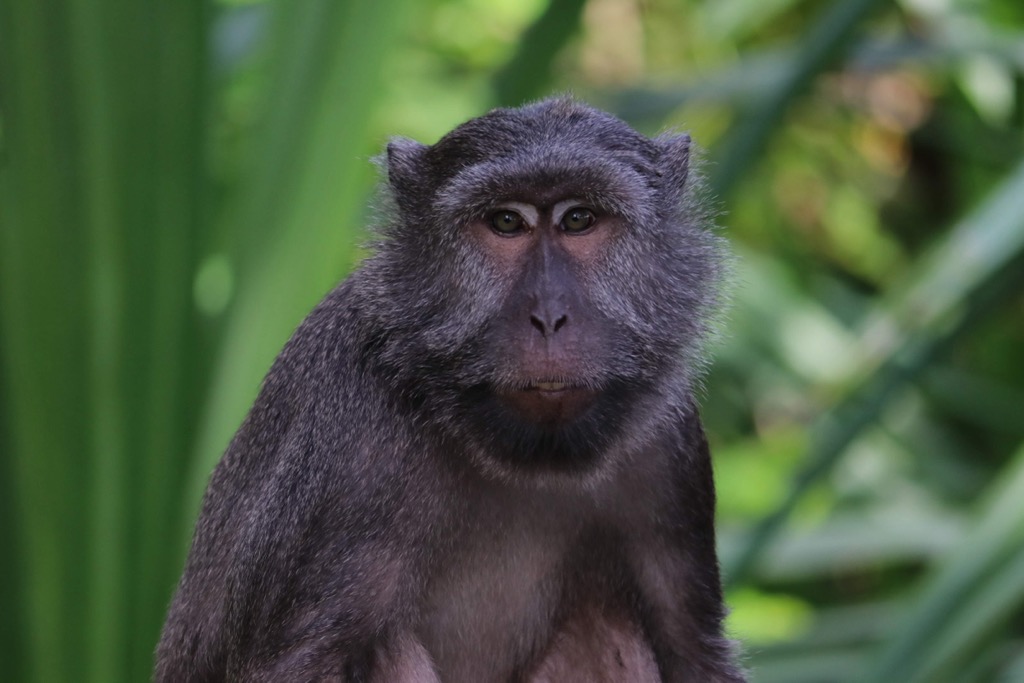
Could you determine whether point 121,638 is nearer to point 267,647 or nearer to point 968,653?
point 267,647

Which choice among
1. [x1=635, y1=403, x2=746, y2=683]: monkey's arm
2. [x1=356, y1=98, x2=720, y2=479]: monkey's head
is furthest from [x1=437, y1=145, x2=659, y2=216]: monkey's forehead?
[x1=635, y1=403, x2=746, y2=683]: monkey's arm

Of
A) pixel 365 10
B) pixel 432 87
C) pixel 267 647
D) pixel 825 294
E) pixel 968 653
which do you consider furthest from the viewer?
pixel 825 294

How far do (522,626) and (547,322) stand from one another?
826 mm

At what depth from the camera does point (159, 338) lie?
127 inches

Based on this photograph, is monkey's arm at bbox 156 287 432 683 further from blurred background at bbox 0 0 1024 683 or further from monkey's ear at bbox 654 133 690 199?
monkey's ear at bbox 654 133 690 199

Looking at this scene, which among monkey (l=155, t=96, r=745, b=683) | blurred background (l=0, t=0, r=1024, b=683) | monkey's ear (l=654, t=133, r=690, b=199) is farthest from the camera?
monkey's ear (l=654, t=133, r=690, b=199)

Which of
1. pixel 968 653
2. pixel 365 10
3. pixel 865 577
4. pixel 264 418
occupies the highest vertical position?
pixel 365 10

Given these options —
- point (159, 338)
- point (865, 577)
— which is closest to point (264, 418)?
point (159, 338)

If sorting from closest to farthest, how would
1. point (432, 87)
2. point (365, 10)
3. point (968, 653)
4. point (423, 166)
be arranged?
point (423, 166), point (365, 10), point (968, 653), point (432, 87)

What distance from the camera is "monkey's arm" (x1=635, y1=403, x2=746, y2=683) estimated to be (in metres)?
3.24

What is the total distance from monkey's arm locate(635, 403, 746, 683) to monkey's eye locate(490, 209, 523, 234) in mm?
668

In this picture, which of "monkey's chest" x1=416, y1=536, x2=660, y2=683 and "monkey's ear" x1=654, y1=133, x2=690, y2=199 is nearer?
"monkey's chest" x1=416, y1=536, x2=660, y2=683

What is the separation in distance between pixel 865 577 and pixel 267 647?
638 cm

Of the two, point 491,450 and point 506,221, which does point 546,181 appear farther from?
point 491,450
